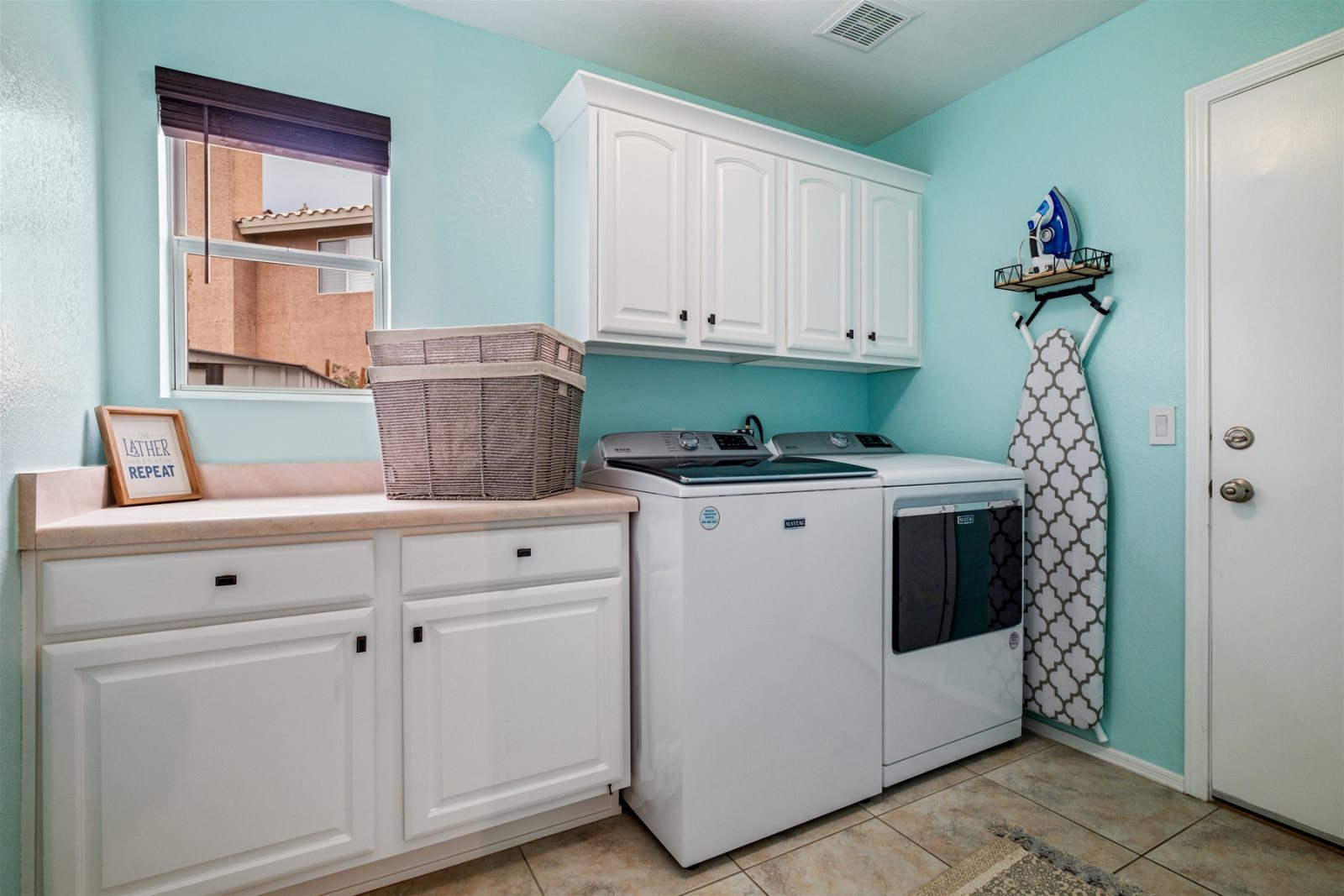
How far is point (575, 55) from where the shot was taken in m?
2.37

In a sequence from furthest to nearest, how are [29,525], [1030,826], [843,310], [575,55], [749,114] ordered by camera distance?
[749,114] → [843,310] → [575,55] → [1030,826] → [29,525]

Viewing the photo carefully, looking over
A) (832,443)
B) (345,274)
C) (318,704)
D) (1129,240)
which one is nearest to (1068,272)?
(1129,240)

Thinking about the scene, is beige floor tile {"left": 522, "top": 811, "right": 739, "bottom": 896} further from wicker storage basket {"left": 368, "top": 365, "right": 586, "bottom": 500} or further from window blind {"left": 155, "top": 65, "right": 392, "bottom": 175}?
window blind {"left": 155, "top": 65, "right": 392, "bottom": 175}

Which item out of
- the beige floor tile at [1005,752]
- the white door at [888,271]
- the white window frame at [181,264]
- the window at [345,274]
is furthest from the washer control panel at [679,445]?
the beige floor tile at [1005,752]

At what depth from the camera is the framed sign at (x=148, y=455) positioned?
1.56 metres

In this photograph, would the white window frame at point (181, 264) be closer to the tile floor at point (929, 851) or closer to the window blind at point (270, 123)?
the window blind at point (270, 123)

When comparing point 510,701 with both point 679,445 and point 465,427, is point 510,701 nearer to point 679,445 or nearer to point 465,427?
point 465,427

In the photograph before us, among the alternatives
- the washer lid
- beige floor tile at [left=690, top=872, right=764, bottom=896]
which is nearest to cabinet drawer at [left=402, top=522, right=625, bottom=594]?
the washer lid

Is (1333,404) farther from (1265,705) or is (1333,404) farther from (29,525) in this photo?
(29,525)

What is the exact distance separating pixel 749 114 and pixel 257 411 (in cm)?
227

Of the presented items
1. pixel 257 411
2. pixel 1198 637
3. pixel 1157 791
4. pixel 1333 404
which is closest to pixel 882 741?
pixel 1157 791

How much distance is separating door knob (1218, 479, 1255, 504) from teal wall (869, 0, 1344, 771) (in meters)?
0.12

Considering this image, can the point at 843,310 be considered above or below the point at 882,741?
above

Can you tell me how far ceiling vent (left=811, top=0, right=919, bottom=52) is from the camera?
208 cm
